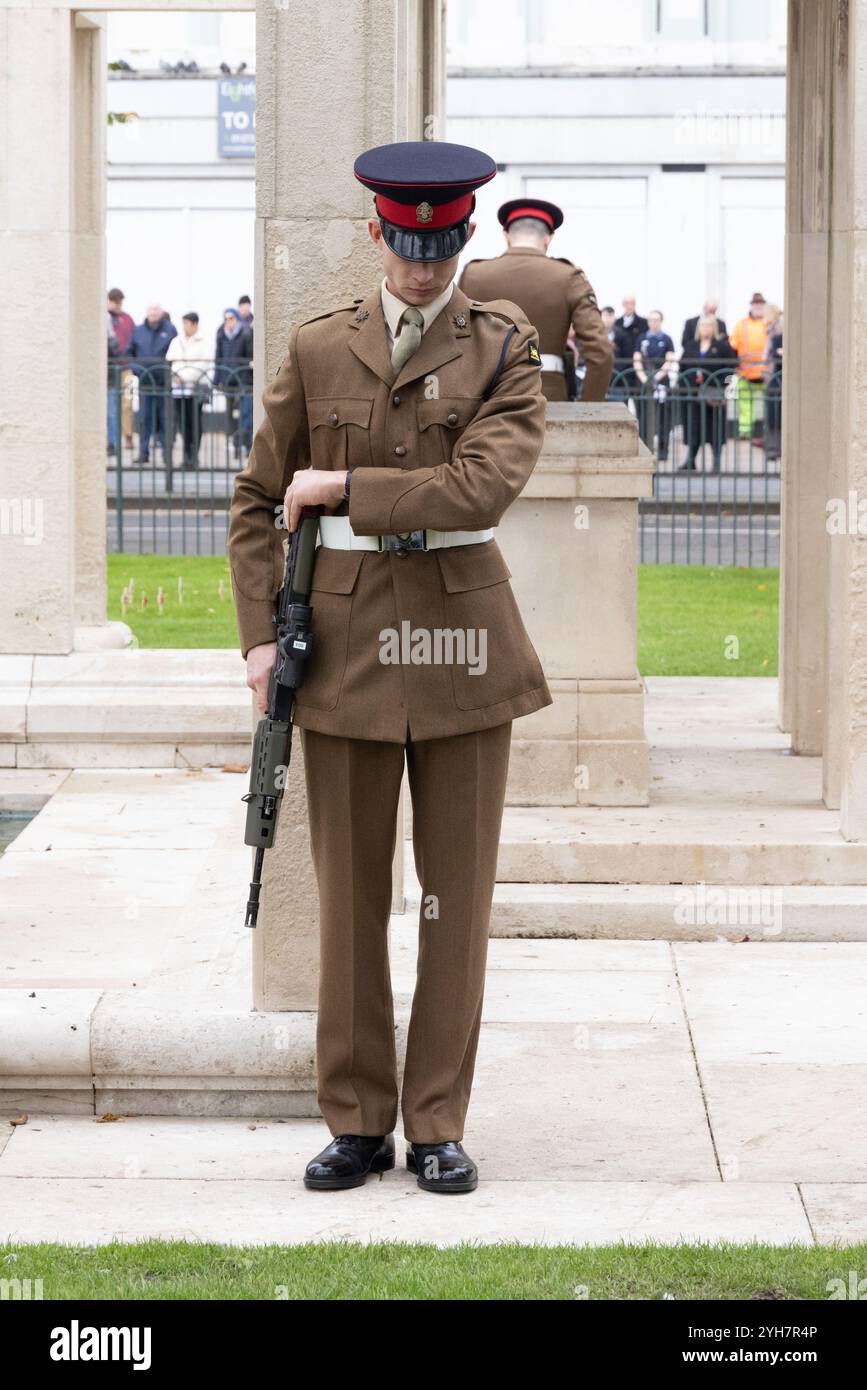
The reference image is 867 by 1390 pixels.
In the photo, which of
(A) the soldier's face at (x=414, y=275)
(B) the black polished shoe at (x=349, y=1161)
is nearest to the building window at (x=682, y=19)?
(A) the soldier's face at (x=414, y=275)

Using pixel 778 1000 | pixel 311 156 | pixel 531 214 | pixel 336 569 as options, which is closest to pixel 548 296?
pixel 531 214

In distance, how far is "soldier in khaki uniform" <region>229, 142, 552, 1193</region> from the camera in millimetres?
4641

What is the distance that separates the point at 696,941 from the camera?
283 inches

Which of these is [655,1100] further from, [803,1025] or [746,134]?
[746,134]

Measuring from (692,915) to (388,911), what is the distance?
2416mm

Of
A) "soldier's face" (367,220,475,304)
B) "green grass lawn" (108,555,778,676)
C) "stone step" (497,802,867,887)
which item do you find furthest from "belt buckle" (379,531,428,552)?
"green grass lawn" (108,555,778,676)

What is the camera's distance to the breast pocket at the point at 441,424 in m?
4.71

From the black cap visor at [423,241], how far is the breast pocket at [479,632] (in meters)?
0.60

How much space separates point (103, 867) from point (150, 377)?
475 inches

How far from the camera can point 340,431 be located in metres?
4.77

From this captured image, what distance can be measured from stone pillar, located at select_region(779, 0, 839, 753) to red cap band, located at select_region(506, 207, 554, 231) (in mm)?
1048

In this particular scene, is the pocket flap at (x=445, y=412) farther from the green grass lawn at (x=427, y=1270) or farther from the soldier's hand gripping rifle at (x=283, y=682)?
the green grass lawn at (x=427, y=1270)

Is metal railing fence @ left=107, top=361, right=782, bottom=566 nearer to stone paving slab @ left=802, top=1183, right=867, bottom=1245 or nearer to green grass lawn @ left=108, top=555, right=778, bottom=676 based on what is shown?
green grass lawn @ left=108, top=555, right=778, bottom=676
